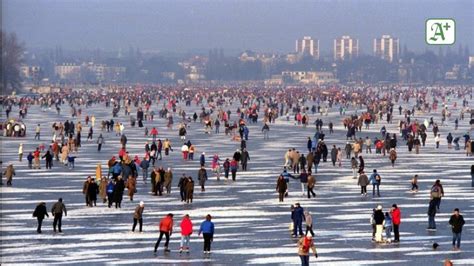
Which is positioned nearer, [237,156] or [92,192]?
[92,192]

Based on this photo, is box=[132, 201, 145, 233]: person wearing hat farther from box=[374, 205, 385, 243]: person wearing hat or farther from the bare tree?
the bare tree

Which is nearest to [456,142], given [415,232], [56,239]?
[415,232]

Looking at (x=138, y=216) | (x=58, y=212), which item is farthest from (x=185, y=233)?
(x=58, y=212)

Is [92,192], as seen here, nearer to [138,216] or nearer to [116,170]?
[116,170]

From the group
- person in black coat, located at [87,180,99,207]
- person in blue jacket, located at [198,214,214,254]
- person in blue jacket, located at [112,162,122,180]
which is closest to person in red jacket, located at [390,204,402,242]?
person in blue jacket, located at [198,214,214,254]

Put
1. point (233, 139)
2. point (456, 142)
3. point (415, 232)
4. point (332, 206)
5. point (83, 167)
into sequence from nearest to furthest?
point (415, 232) < point (332, 206) < point (83, 167) < point (456, 142) < point (233, 139)

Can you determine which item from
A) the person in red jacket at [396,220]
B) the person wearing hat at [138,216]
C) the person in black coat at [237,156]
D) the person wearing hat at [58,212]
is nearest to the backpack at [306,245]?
the person in red jacket at [396,220]

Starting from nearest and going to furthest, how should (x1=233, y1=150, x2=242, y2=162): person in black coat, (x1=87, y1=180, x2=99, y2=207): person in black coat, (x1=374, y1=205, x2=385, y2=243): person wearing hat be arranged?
1. (x1=374, y1=205, x2=385, y2=243): person wearing hat
2. (x1=87, y1=180, x2=99, y2=207): person in black coat
3. (x1=233, y1=150, x2=242, y2=162): person in black coat

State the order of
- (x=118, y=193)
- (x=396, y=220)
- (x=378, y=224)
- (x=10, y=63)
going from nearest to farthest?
1. (x=378, y=224)
2. (x=396, y=220)
3. (x=118, y=193)
4. (x=10, y=63)

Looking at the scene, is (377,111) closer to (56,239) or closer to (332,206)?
(332,206)
